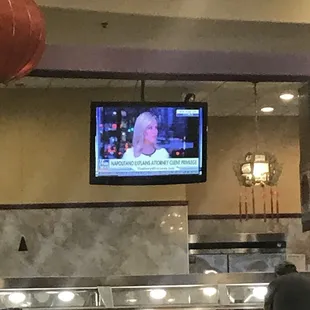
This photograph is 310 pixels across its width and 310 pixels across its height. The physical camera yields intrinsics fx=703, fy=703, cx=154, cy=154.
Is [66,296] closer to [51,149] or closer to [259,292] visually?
[259,292]

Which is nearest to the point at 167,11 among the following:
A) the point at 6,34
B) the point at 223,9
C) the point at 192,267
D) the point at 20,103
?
the point at 223,9

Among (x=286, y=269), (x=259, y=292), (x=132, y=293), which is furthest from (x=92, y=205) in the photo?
(x=286, y=269)

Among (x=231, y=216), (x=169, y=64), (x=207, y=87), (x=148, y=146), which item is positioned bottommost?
(x=231, y=216)

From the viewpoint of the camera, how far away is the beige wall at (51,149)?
736 centimetres

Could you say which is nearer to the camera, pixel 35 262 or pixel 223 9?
pixel 223 9

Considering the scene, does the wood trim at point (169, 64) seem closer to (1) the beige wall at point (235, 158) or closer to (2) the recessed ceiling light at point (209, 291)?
(2) the recessed ceiling light at point (209, 291)

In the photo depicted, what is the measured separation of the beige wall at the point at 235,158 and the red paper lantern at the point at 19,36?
19.7ft

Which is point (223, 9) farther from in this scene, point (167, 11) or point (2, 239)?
point (2, 239)

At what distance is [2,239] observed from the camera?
7.23 meters

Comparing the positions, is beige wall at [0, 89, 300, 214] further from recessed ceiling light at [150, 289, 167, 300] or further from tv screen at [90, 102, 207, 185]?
recessed ceiling light at [150, 289, 167, 300]

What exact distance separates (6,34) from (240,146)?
642 cm

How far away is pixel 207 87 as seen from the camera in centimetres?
731

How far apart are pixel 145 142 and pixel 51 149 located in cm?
177

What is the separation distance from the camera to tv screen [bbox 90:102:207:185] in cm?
589
